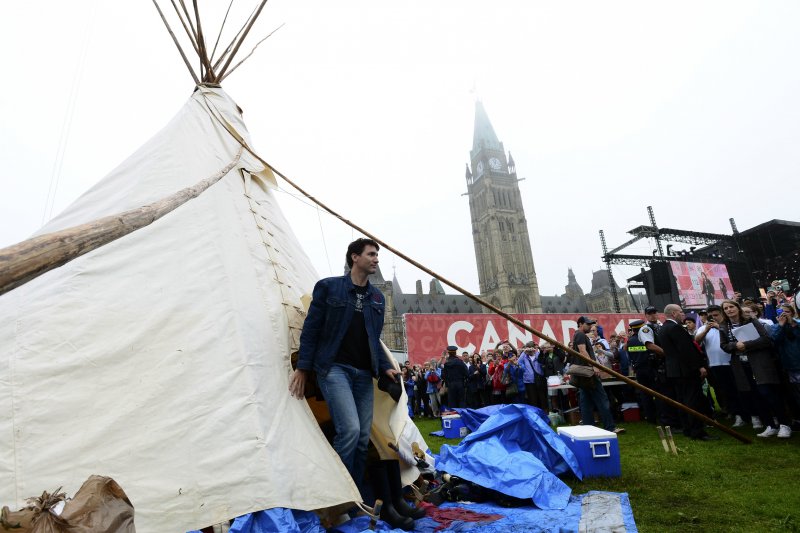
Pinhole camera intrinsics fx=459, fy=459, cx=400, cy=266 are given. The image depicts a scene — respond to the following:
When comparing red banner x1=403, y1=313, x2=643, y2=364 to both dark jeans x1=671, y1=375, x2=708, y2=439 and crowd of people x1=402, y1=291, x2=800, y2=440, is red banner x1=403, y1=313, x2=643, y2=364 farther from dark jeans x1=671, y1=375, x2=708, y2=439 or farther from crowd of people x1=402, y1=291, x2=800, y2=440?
dark jeans x1=671, y1=375, x2=708, y2=439

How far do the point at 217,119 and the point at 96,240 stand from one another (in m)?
4.38

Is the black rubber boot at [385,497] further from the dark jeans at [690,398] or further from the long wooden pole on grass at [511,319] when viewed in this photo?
the dark jeans at [690,398]

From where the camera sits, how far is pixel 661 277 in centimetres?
2769

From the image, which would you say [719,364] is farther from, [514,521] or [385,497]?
[385,497]

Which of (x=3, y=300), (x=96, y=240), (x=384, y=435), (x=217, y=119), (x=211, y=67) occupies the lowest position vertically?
(x=384, y=435)

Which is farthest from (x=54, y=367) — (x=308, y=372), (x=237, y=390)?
(x=308, y=372)

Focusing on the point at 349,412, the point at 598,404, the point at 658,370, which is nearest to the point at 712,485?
the point at 598,404

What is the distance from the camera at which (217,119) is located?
5.64 meters

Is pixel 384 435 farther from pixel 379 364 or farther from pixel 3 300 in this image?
pixel 3 300

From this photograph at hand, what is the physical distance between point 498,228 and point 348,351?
75.8 meters

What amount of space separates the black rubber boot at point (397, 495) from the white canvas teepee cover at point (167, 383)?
543 millimetres

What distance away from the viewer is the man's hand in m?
3.36

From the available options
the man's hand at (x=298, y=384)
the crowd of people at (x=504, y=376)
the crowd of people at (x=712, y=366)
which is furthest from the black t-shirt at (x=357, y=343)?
the crowd of people at (x=504, y=376)

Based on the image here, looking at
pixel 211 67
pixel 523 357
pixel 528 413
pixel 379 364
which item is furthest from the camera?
pixel 523 357
